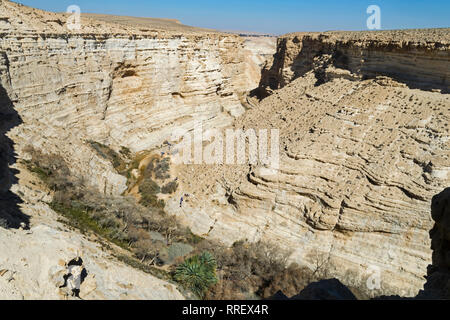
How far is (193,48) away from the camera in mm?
29656

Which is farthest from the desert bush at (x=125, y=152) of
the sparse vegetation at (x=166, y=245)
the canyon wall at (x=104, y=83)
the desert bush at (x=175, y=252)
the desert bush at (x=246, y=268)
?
the desert bush at (x=246, y=268)

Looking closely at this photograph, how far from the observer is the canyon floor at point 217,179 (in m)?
11.9

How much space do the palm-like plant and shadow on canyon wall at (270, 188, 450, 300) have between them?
5273 mm

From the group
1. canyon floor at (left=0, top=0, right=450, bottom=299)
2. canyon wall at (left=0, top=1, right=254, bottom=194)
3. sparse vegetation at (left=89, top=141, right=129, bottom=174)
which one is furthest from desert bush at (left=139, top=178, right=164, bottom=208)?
sparse vegetation at (left=89, top=141, right=129, bottom=174)

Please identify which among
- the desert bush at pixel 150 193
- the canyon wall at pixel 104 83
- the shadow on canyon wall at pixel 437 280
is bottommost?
the desert bush at pixel 150 193

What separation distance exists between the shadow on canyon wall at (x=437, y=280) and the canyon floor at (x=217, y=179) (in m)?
0.09

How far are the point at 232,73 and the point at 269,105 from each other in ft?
37.0

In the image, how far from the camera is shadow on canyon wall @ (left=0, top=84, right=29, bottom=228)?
11431 mm

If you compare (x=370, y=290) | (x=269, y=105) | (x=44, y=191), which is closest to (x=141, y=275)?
(x=44, y=191)

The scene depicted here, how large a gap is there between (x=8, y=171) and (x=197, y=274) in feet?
30.9

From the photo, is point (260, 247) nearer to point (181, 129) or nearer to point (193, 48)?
point (181, 129)

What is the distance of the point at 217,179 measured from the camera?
19625 millimetres

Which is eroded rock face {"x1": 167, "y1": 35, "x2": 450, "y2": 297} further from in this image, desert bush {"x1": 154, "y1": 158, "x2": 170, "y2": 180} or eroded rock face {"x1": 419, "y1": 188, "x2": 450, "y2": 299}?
eroded rock face {"x1": 419, "y1": 188, "x2": 450, "y2": 299}
